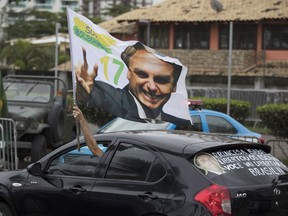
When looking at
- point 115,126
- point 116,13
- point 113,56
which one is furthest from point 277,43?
point 116,13

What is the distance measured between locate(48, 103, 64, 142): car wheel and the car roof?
22.6ft

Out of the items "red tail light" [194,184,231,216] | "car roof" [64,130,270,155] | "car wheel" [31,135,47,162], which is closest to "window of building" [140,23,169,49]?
"car wheel" [31,135,47,162]

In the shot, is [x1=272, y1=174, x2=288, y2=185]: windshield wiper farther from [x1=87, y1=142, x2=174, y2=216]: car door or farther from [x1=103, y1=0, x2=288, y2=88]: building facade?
[x1=103, y1=0, x2=288, y2=88]: building facade

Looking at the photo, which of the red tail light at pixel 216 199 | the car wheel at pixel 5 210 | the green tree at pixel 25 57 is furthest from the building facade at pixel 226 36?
the red tail light at pixel 216 199

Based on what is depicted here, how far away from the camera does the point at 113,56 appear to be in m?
7.20

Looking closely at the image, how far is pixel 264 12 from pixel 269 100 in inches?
346

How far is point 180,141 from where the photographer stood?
19.2ft

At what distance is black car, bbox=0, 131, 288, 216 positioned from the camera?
533 cm

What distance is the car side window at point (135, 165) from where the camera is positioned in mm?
5676

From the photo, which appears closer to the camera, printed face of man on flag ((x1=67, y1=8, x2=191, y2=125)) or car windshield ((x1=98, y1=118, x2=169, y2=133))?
printed face of man on flag ((x1=67, y1=8, x2=191, y2=125))

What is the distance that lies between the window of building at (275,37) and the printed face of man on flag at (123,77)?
26253 millimetres

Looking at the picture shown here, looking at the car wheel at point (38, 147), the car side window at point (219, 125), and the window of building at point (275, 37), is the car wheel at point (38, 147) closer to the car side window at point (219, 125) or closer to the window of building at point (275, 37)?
the car side window at point (219, 125)

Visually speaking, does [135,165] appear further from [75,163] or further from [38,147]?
[38,147]

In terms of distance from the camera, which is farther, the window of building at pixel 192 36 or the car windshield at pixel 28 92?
the window of building at pixel 192 36
